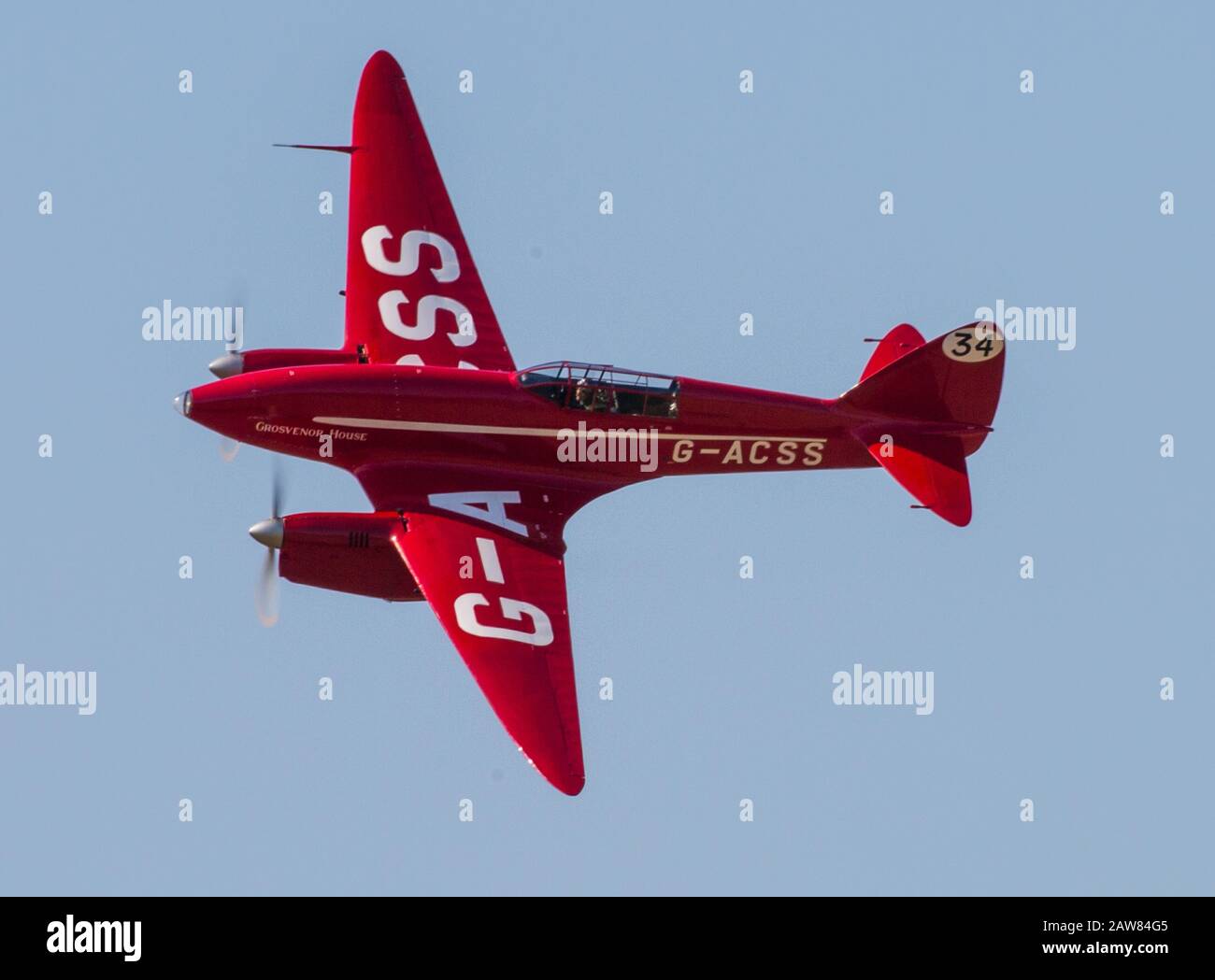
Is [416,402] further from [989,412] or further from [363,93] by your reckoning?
[989,412]

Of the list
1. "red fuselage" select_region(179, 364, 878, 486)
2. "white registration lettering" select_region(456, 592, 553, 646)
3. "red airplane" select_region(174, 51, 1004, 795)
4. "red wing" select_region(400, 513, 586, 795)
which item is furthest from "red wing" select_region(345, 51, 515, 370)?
"white registration lettering" select_region(456, 592, 553, 646)

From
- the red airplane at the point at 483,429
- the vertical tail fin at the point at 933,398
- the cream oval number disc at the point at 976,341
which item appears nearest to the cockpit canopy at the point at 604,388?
the red airplane at the point at 483,429

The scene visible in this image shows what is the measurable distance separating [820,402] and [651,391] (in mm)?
3337

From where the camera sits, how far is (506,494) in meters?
46.3

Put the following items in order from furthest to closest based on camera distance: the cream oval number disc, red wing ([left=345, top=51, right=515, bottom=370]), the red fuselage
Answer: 1. red wing ([left=345, top=51, right=515, bottom=370])
2. the cream oval number disc
3. the red fuselage

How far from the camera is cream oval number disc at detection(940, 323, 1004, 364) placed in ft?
155

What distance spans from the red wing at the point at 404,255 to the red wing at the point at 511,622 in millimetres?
3899

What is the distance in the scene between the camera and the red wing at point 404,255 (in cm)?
4772

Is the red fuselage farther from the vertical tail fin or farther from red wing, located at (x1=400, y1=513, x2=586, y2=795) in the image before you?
red wing, located at (x1=400, y1=513, x2=586, y2=795)

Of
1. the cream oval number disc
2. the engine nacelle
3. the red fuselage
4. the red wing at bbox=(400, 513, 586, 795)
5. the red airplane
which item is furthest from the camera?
the cream oval number disc

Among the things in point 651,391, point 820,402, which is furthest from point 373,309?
point 820,402

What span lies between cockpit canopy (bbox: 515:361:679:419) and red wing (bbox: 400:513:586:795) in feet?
8.85

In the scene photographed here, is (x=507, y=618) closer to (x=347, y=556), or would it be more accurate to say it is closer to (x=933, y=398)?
(x=347, y=556)

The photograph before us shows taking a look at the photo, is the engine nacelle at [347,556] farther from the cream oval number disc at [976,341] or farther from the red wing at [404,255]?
the cream oval number disc at [976,341]
